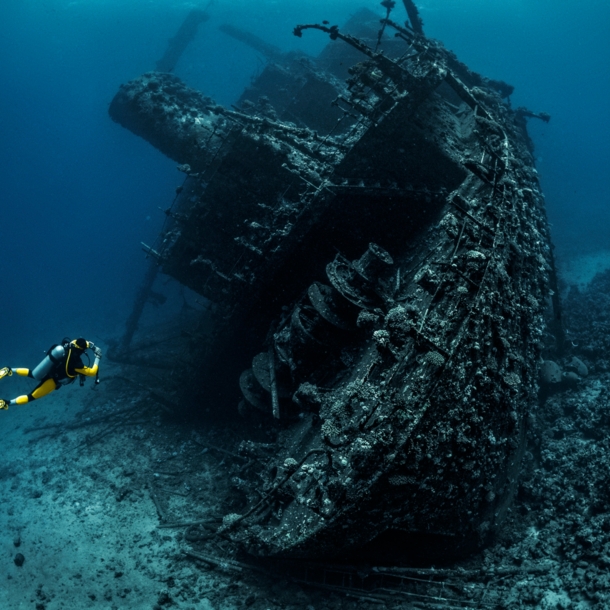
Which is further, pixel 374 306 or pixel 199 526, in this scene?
pixel 199 526

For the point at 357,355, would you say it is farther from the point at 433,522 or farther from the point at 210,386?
the point at 210,386

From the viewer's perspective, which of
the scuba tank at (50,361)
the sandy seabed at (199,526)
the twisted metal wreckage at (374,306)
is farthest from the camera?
the scuba tank at (50,361)

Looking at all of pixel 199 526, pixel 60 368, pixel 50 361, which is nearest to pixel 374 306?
pixel 199 526

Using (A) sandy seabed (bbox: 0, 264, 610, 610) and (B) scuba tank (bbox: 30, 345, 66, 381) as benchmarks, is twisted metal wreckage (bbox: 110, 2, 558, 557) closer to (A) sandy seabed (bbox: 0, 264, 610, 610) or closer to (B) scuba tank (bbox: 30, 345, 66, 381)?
(A) sandy seabed (bbox: 0, 264, 610, 610)

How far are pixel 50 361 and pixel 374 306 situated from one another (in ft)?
20.4

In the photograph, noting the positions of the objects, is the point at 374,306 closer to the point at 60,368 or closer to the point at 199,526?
the point at 199,526

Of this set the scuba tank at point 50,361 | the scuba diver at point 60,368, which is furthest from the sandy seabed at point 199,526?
the scuba tank at point 50,361

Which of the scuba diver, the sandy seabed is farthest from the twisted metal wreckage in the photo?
the scuba diver

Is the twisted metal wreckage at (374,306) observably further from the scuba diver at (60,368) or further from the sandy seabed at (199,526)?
the scuba diver at (60,368)

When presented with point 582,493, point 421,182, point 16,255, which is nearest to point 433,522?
point 582,493

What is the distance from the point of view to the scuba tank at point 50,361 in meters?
7.23

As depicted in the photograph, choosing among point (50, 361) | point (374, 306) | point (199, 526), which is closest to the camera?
point (374, 306)

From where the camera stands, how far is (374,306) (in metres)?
6.52

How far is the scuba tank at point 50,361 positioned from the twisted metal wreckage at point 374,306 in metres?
3.48
